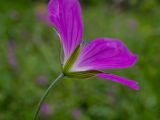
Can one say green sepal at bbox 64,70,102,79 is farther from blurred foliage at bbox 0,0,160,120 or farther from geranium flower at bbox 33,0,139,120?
blurred foliage at bbox 0,0,160,120

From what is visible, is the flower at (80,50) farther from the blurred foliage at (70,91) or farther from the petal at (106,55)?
the blurred foliage at (70,91)

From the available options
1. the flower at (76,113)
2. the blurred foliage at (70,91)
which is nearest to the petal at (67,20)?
the blurred foliage at (70,91)

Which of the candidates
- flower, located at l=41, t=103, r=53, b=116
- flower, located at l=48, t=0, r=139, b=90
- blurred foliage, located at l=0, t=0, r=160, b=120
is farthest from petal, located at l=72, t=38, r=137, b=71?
flower, located at l=41, t=103, r=53, b=116

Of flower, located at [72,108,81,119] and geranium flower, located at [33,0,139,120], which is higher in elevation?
geranium flower, located at [33,0,139,120]

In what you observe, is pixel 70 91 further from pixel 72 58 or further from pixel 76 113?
pixel 72 58

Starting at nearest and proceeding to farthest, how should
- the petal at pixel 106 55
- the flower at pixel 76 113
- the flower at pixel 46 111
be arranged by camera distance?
the petal at pixel 106 55, the flower at pixel 46 111, the flower at pixel 76 113

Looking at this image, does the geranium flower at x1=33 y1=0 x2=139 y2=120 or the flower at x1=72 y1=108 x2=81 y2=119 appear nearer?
the geranium flower at x1=33 y1=0 x2=139 y2=120

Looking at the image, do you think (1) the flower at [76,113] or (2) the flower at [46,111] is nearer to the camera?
(2) the flower at [46,111]
